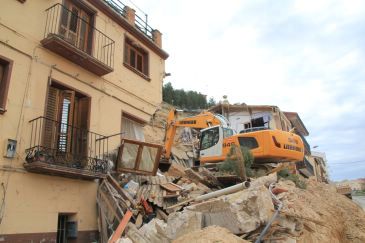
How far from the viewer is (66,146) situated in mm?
9445

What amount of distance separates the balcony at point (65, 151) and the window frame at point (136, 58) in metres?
3.53

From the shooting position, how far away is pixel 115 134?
11148 millimetres

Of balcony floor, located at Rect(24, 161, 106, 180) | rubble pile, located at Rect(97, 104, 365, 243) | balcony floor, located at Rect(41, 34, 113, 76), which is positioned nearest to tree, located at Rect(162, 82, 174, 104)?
rubble pile, located at Rect(97, 104, 365, 243)

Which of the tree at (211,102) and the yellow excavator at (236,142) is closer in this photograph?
the yellow excavator at (236,142)

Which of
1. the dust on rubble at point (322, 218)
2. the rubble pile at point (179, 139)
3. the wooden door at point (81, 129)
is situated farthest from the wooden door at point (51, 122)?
the rubble pile at point (179, 139)

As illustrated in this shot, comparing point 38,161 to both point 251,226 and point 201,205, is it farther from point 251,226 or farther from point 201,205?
point 251,226

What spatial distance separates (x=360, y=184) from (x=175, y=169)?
54738 mm

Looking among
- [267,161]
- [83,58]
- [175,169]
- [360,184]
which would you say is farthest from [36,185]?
[360,184]

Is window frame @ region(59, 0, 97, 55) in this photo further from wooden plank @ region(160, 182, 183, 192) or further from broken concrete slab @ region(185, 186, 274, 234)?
broken concrete slab @ region(185, 186, 274, 234)

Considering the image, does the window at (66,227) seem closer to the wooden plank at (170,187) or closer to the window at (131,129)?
the wooden plank at (170,187)

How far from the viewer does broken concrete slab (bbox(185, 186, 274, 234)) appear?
21.7 ft

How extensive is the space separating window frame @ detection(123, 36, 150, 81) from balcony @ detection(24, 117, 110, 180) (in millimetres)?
3531

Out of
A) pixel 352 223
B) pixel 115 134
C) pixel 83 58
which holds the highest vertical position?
pixel 83 58

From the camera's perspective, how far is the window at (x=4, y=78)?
796cm
